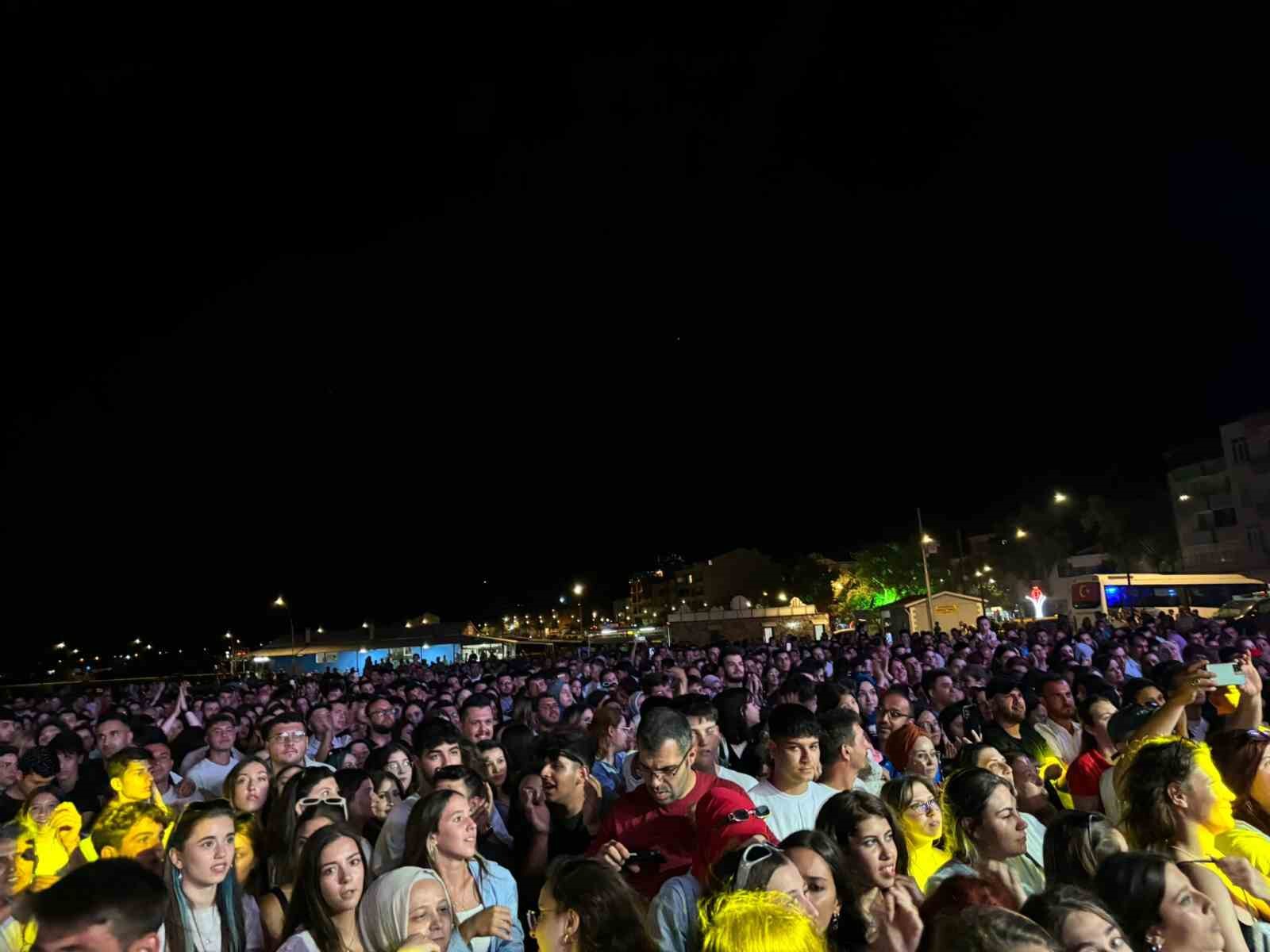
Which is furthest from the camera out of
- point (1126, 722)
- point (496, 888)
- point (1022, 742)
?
point (1022, 742)

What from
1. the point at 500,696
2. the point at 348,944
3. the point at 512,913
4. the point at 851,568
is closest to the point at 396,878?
the point at 348,944

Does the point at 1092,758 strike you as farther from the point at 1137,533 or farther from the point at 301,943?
the point at 1137,533

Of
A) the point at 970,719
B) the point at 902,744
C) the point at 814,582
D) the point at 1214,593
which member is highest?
the point at 814,582

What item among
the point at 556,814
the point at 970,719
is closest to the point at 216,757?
the point at 556,814

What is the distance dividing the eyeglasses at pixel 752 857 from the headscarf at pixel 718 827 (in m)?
0.34

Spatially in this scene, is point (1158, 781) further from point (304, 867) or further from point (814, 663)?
point (814, 663)

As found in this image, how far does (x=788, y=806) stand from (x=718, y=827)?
103cm

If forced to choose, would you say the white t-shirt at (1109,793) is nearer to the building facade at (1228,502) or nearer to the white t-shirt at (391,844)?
the white t-shirt at (391,844)

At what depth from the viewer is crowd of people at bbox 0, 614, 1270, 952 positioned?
275 centimetres

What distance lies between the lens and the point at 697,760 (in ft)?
19.1

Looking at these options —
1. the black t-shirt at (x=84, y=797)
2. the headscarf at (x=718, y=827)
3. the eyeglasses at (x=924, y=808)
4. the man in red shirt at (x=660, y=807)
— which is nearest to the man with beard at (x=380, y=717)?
the black t-shirt at (x=84, y=797)

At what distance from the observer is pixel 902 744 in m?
5.93

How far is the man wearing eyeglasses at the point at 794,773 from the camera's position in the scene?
4.46 meters

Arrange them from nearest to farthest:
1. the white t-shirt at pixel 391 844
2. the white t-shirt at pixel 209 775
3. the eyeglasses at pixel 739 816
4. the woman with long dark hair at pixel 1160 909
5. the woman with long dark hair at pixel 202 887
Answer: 1. the woman with long dark hair at pixel 1160 909
2. the eyeglasses at pixel 739 816
3. the woman with long dark hair at pixel 202 887
4. the white t-shirt at pixel 391 844
5. the white t-shirt at pixel 209 775
